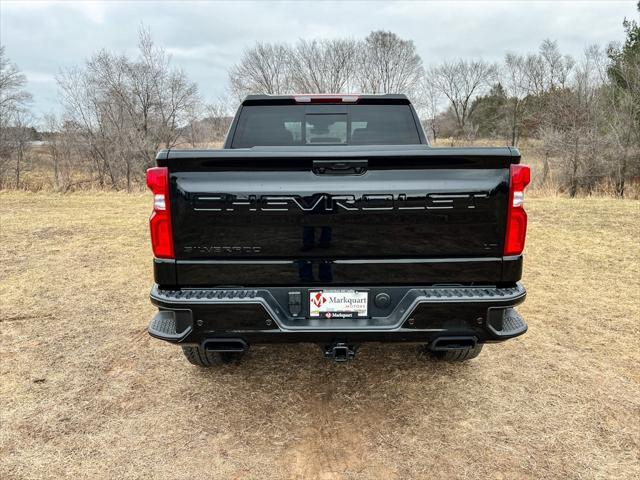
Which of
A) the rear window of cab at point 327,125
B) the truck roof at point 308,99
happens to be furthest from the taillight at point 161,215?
the truck roof at point 308,99

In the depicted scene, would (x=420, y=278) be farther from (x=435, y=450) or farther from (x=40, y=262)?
(x=40, y=262)

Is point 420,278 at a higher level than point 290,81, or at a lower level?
lower

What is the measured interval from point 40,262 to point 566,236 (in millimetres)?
8905

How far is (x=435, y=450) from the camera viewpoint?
2.59 meters

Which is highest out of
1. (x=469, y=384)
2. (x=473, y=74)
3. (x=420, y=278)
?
(x=473, y=74)

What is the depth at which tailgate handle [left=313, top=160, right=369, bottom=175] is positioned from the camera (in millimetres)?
2354

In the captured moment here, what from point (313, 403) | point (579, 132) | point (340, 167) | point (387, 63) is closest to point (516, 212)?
point (340, 167)

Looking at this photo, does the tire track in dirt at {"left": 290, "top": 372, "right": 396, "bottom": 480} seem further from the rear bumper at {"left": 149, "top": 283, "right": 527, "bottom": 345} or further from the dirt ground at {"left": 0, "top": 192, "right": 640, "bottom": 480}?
the rear bumper at {"left": 149, "top": 283, "right": 527, "bottom": 345}

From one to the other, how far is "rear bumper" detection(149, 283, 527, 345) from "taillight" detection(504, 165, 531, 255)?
26 centimetres

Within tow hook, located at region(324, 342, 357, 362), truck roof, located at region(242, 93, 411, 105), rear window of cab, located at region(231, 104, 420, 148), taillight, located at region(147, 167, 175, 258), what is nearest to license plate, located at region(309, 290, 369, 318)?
tow hook, located at region(324, 342, 357, 362)

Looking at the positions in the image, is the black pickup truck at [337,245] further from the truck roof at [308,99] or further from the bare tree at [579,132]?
the bare tree at [579,132]

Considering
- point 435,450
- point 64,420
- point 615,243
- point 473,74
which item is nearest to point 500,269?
point 435,450

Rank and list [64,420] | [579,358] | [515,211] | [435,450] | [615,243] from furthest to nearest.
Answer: [615,243]
[579,358]
[64,420]
[435,450]
[515,211]

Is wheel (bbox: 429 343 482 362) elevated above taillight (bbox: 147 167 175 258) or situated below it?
below
